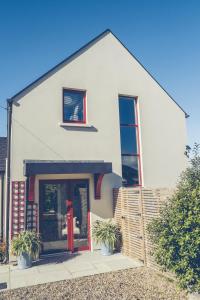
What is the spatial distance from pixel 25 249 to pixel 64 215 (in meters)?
2.21

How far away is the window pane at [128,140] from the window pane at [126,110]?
403 millimetres

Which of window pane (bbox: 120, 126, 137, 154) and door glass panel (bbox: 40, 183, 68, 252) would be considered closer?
door glass panel (bbox: 40, 183, 68, 252)

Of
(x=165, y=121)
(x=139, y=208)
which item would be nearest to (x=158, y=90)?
(x=165, y=121)

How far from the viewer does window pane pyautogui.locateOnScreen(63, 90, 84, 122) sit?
1084 centimetres

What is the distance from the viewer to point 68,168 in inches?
364

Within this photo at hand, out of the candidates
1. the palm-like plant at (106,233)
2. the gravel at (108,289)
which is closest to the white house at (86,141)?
the palm-like plant at (106,233)

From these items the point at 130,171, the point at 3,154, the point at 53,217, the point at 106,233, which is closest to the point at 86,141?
the point at 130,171

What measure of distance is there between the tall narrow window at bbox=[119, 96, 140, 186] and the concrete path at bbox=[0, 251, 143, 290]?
353cm

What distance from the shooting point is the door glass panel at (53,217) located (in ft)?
32.1

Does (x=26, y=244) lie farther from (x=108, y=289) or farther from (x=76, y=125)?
(x=76, y=125)

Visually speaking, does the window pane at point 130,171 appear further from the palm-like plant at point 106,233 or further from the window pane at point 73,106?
the window pane at point 73,106

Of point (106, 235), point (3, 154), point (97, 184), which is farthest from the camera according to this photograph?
point (3, 154)

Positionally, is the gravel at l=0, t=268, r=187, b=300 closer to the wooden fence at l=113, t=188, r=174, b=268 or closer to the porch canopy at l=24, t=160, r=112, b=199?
the wooden fence at l=113, t=188, r=174, b=268

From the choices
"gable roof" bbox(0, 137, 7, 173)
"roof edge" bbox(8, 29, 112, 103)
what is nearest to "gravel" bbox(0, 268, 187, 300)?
"gable roof" bbox(0, 137, 7, 173)
